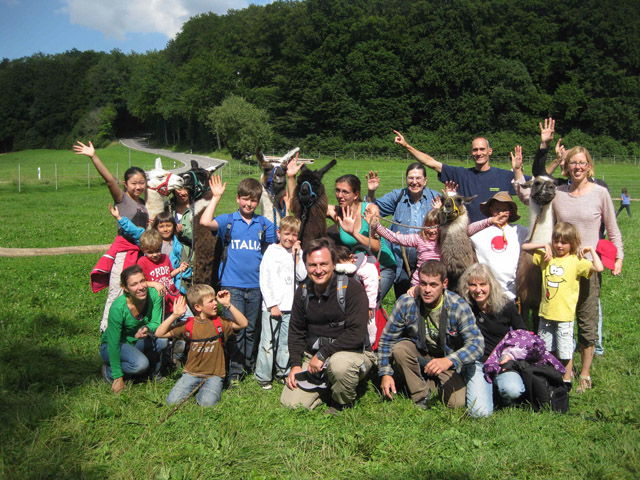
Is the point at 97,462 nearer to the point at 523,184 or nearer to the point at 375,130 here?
the point at 523,184

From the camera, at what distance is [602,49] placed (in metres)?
70.1

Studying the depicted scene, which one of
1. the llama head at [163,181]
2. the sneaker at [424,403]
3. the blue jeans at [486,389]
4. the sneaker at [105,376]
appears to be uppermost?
the llama head at [163,181]

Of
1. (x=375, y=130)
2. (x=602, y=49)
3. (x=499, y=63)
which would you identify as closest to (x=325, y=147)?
(x=375, y=130)

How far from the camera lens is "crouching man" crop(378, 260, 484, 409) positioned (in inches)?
175

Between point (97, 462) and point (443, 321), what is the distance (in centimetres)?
309

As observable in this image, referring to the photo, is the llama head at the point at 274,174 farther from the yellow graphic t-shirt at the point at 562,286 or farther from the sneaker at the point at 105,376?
the yellow graphic t-shirt at the point at 562,286

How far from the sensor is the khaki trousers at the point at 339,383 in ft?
14.5

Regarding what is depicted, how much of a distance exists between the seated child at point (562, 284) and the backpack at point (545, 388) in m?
0.55

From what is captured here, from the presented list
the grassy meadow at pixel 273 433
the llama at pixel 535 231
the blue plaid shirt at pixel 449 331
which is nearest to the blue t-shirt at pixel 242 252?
the grassy meadow at pixel 273 433

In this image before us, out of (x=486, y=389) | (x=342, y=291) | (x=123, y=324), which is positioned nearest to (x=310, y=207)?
(x=342, y=291)

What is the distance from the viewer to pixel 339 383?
4426mm

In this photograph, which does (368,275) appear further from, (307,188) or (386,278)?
(307,188)

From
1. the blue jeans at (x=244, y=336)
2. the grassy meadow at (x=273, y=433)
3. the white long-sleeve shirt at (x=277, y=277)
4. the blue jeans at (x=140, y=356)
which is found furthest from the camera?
the blue jeans at (x=244, y=336)

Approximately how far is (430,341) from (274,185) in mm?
2546
